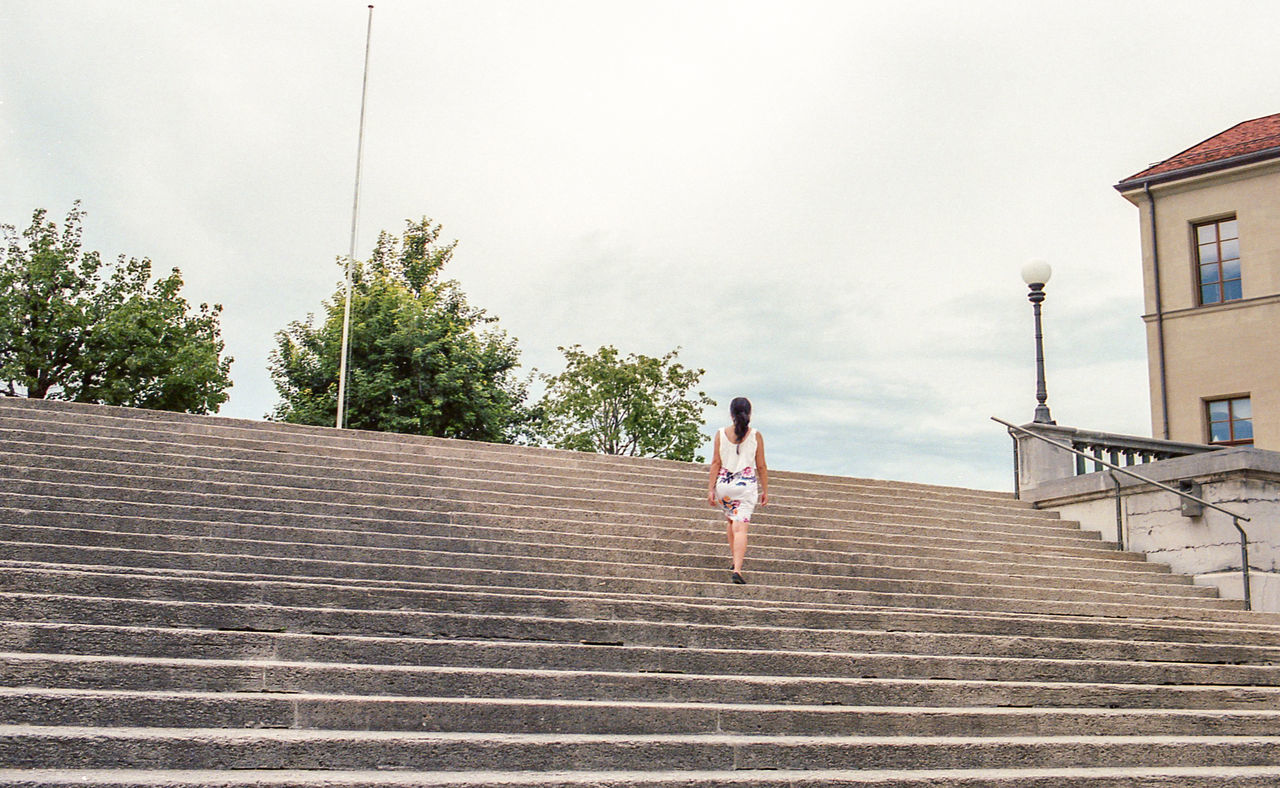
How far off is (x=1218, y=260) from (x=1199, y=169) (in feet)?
6.27

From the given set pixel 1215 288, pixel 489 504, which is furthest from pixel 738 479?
pixel 1215 288

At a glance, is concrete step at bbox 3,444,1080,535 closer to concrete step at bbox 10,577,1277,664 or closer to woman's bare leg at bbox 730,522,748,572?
woman's bare leg at bbox 730,522,748,572

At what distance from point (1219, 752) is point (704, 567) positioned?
13.2 ft

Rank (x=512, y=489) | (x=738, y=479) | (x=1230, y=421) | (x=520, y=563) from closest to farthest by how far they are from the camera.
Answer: (x=520, y=563)
(x=738, y=479)
(x=512, y=489)
(x=1230, y=421)

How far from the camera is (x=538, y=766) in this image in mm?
4711


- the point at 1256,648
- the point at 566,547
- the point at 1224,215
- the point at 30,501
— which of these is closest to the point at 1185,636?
the point at 1256,648

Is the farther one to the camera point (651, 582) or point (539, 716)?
point (651, 582)

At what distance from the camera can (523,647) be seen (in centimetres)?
575

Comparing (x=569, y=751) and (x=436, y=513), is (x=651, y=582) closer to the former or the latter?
(x=436, y=513)

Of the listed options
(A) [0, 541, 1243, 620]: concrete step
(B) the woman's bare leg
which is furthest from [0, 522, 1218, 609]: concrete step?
(B) the woman's bare leg

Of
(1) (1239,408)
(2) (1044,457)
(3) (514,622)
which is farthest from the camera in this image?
(1) (1239,408)

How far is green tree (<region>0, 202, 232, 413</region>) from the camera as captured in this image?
32750 millimetres

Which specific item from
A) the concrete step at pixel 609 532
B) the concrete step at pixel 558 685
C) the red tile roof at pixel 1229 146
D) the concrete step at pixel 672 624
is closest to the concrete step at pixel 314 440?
the concrete step at pixel 609 532

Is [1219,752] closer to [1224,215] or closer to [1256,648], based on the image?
[1256,648]
